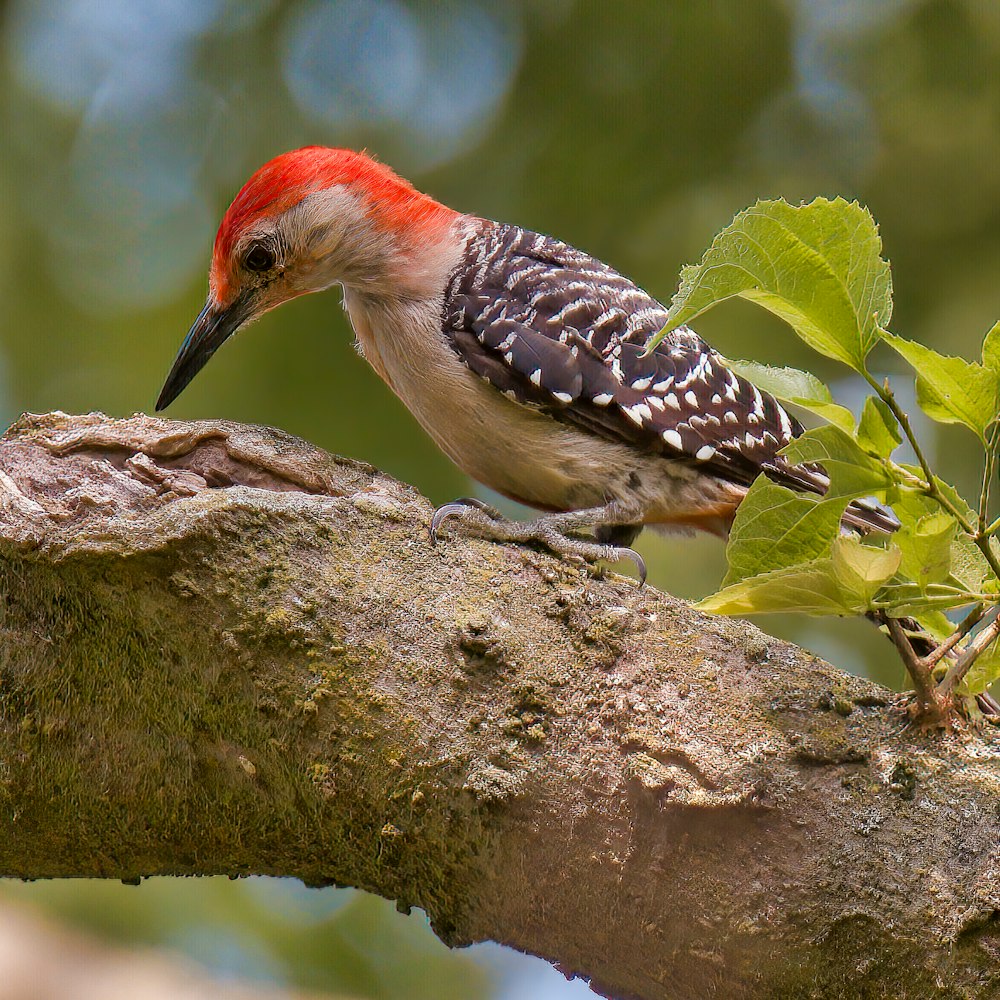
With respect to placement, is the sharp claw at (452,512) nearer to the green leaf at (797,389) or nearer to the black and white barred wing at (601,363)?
the black and white barred wing at (601,363)

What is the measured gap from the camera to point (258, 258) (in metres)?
3.45

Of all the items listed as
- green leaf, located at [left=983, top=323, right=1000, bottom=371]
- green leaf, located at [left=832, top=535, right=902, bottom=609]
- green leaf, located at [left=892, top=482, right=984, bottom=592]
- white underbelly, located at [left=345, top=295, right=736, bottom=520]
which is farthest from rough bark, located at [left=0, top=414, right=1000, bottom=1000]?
white underbelly, located at [left=345, top=295, right=736, bottom=520]

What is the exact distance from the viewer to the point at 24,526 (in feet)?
6.12

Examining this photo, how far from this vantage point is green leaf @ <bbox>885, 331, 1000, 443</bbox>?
5.24 feet

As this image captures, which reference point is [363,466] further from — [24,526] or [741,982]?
[741,982]

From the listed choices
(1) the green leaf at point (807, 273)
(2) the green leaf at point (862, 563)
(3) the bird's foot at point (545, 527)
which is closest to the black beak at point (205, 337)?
(3) the bird's foot at point (545, 527)

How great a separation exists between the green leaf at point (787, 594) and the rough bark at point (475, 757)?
306 mm

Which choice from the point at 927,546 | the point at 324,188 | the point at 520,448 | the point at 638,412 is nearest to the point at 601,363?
the point at 638,412

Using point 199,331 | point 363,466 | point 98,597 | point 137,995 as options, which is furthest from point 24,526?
point 137,995

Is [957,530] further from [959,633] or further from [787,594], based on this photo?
[787,594]

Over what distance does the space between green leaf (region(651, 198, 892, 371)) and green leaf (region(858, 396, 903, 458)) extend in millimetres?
88

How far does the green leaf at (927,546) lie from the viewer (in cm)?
159

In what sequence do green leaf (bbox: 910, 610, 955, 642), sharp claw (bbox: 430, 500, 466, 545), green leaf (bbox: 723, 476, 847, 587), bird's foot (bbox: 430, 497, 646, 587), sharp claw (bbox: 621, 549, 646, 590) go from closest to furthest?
green leaf (bbox: 723, 476, 847, 587)
green leaf (bbox: 910, 610, 955, 642)
sharp claw (bbox: 430, 500, 466, 545)
bird's foot (bbox: 430, 497, 646, 587)
sharp claw (bbox: 621, 549, 646, 590)

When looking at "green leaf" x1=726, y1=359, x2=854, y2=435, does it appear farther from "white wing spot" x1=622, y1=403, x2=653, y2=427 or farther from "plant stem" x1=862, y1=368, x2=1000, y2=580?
"white wing spot" x1=622, y1=403, x2=653, y2=427
